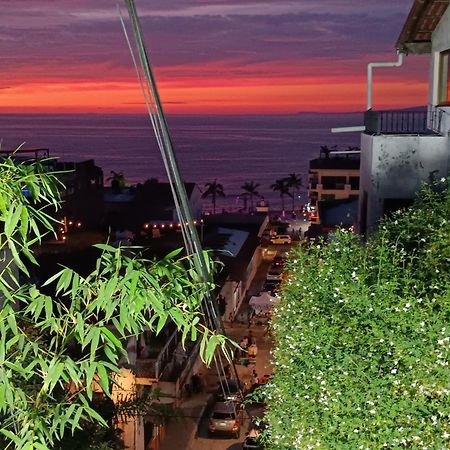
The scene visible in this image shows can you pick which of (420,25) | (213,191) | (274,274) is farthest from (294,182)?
(420,25)

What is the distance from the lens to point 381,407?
361cm

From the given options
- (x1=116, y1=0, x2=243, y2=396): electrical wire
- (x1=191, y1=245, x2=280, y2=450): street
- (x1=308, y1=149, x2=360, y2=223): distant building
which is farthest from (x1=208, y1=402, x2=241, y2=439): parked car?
(x1=308, y1=149, x2=360, y2=223): distant building

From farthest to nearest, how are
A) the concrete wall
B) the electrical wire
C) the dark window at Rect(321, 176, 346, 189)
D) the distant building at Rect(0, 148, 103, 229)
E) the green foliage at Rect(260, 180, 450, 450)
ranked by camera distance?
the dark window at Rect(321, 176, 346, 189), the distant building at Rect(0, 148, 103, 229), the concrete wall, the electrical wire, the green foliage at Rect(260, 180, 450, 450)

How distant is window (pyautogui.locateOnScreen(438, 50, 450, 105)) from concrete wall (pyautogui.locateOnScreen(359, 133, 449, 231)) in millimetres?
1348

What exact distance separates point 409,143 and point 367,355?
608cm

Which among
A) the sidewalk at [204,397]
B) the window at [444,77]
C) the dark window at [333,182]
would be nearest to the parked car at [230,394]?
the sidewalk at [204,397]

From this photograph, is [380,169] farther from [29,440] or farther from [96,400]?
[29,440]

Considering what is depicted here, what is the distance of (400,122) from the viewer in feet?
32.2

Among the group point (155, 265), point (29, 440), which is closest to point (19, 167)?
point (155, 265)

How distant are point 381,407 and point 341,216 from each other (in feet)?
81.1

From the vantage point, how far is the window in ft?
34.3

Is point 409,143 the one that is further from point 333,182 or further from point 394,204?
point 333,182

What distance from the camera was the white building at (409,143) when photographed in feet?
30.9

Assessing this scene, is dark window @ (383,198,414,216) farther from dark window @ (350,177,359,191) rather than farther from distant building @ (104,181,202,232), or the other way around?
dark window @ (350,177,359,191)
